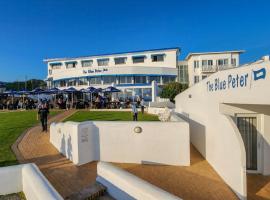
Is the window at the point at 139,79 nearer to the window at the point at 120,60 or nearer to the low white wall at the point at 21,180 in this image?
the window at the point at 120,60

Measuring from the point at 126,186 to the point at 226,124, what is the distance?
3.98m

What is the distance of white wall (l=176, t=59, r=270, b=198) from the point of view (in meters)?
5.48

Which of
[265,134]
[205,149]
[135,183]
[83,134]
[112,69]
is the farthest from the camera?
[112,69]

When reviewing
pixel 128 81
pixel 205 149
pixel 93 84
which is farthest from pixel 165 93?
pixel 205 149

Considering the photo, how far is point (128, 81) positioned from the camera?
1721 inches

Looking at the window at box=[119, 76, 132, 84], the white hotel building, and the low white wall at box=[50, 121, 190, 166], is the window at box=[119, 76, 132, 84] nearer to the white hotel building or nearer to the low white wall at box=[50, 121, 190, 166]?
the white hotel building

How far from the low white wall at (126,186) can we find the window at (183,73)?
138 feet

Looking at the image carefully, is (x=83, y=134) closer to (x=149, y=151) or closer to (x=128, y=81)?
(x=149, y=151)

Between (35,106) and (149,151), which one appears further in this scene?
(35,106)

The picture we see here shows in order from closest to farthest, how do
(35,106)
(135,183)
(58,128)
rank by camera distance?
1. (135,183)
2. (58,128)
3. (35,106)

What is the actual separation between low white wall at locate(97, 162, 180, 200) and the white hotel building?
114ft

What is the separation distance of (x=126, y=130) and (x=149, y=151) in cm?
124

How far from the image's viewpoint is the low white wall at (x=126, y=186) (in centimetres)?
394

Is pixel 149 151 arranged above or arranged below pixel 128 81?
below
